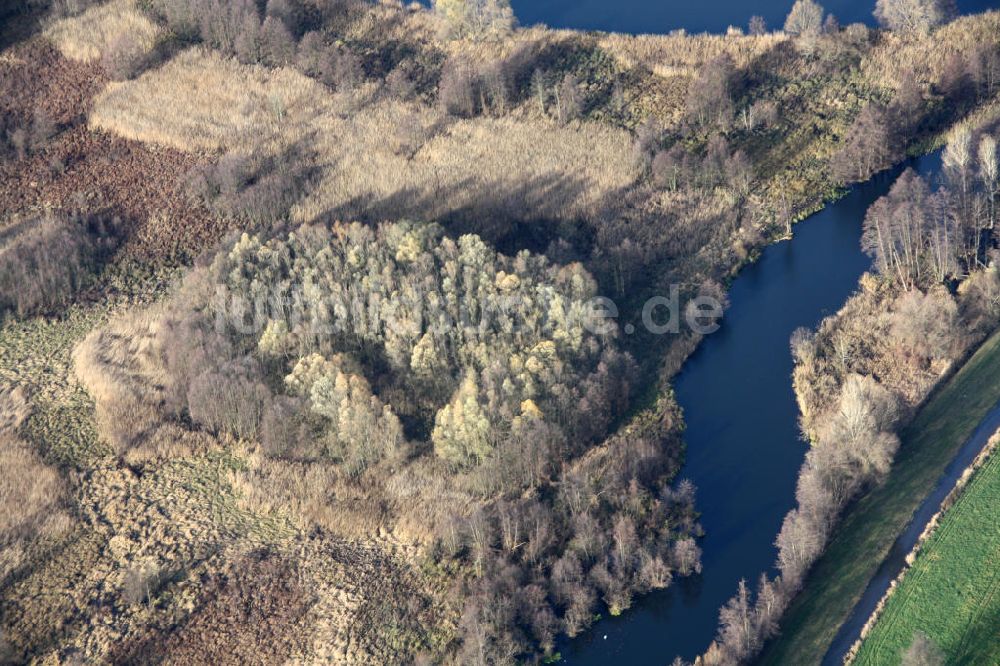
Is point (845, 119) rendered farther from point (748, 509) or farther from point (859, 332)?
point (748, 509)

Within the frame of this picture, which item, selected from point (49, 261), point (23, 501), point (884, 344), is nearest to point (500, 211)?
point (884, 344)

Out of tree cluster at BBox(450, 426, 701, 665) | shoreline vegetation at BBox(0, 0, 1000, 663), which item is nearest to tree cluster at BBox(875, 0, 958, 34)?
shoreline vegetation at BBox(0, 0, 1000, 663)

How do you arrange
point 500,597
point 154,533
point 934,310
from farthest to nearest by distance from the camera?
point 934,310 < point 154,533 < point 500,597

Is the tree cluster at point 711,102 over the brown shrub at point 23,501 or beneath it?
over

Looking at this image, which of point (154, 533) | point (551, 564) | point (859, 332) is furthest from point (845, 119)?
point (154, 533)

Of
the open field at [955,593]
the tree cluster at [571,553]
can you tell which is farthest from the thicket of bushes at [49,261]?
the open field at [955,593]

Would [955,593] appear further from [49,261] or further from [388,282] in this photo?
[49,261]

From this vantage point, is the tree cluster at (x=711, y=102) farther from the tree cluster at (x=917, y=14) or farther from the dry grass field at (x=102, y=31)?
the dry grass field at (x=102, y=31)
